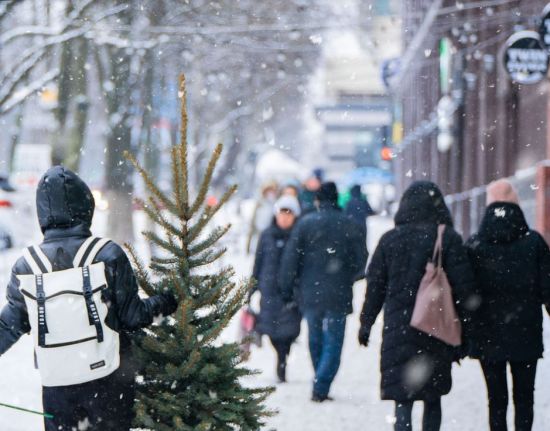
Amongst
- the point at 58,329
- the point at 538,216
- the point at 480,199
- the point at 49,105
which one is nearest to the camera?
the point at 58,329

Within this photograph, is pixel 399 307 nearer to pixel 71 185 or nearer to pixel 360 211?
pixel 71 185

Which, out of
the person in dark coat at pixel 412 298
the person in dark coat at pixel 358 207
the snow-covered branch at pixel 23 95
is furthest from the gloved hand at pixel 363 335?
the snow-covered branch at pixel 23 95

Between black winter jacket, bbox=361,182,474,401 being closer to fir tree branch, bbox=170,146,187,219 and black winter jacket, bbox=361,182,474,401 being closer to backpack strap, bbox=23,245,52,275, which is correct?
fir tree branch, bbox=170,146,187,219

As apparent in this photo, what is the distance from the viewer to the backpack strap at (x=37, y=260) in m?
4.38

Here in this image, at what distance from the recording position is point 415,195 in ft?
20.0

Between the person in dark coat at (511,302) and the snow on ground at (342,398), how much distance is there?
1.17 m

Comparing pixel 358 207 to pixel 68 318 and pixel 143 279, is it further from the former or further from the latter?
pixel 68 318

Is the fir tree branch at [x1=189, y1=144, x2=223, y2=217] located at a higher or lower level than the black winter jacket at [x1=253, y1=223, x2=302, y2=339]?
higher

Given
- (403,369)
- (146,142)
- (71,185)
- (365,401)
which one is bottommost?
(365,401)

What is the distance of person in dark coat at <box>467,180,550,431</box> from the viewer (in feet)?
20.3

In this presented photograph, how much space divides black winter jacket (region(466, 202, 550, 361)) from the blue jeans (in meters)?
2.23

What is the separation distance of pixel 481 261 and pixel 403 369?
0.89 m

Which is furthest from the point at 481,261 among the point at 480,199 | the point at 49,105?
the point at 49,105

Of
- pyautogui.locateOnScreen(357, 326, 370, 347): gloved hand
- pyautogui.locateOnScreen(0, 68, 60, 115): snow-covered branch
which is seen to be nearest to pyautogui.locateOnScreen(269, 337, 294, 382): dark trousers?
pyautogui.locateOnScreen(357, 326, 370, 347): gloved hand
